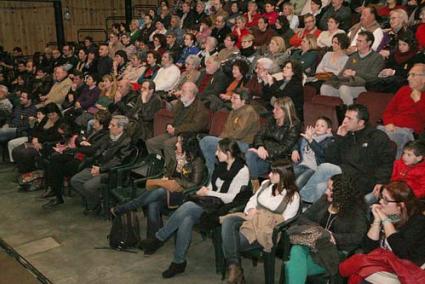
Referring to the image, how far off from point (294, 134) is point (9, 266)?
101 inches

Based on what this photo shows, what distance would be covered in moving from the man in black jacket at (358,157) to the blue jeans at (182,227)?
2.83 feet

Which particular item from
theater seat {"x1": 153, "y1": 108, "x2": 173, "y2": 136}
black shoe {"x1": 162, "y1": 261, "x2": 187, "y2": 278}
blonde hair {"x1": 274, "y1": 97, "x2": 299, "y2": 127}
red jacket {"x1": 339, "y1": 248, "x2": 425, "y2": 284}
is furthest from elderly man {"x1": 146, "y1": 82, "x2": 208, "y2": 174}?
red jacket {"x1": 339, "y1": 248, "x2": 425, "y2": 284}

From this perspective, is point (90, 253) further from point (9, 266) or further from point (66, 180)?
point (66, 180)

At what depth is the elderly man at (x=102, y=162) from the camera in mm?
4949

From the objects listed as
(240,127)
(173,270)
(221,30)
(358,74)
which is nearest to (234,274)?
(173,270)

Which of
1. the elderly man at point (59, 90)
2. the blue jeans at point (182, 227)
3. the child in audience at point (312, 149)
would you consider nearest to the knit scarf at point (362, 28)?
the child in audience at point (312, 149)

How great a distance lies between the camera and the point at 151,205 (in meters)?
4.20

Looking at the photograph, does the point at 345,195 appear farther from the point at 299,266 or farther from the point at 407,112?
the point at 407,112

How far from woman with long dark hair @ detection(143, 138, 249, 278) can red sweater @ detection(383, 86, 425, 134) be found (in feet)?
4.45

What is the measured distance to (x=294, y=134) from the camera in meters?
4.18

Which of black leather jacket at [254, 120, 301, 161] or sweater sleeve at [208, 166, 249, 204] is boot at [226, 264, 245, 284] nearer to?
sweater sleeve at [208, 166, 249, 204]

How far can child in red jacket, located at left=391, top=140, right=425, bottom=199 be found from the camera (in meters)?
3.22

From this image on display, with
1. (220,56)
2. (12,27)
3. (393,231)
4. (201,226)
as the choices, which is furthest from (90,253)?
(12,27)

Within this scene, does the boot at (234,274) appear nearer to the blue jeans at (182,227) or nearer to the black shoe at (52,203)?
the blue jeans at (182,227)
